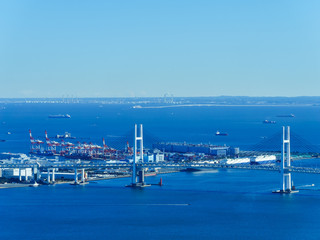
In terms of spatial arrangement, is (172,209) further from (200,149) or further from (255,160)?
(200,149)

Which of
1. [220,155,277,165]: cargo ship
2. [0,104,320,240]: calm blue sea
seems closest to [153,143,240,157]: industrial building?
[220,155,277,165]: cargo ship

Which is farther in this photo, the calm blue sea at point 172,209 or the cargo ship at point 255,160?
the cargo ship at point 255,160

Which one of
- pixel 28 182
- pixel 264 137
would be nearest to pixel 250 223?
pixel 28 182

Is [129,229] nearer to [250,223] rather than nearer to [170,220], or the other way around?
[170,220]

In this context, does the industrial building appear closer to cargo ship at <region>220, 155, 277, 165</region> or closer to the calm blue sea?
cargo ship at <region>220, 155, 277, 165</region>

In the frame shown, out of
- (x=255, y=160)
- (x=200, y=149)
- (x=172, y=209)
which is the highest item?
(x=200, y=149)

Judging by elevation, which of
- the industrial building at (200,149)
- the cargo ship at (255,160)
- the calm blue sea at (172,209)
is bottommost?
the calm blue sea at (172,209)

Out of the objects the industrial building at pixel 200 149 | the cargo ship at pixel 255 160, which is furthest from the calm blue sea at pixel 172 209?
the industrial building at pixel 200 149

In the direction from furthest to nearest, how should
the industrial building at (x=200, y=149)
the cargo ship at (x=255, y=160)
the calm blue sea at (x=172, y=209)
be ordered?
the industrial building at (x=200, y=149) < the cargo ship at (x=255, y=160) < the calm blue sea at (x=172, y=209)

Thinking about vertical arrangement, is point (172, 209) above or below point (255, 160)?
below

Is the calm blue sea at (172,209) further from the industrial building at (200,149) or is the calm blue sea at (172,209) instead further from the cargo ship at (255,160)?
the industrial building at (200,149)

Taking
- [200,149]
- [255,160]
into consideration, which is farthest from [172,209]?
[200,149]
